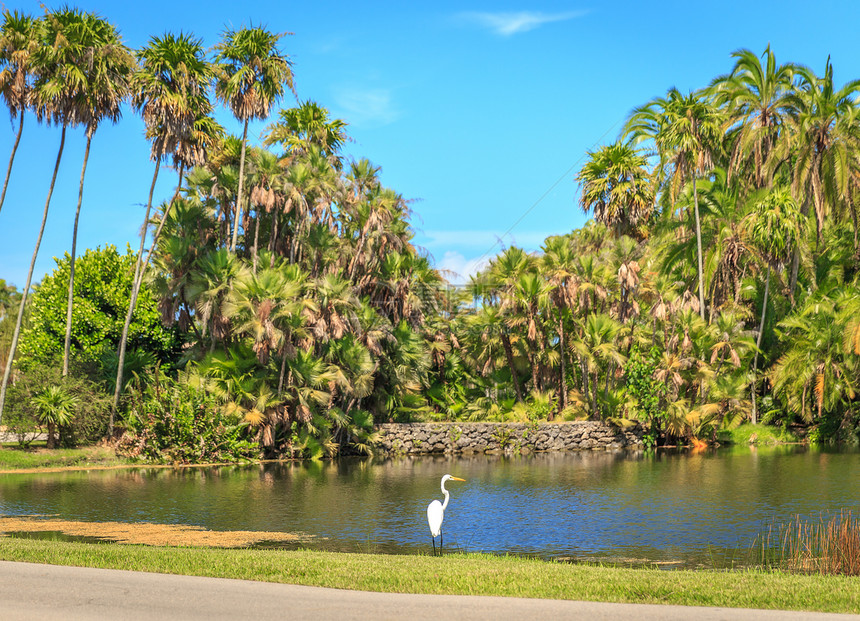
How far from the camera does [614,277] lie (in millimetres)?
37312

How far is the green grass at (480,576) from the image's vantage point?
848 cm

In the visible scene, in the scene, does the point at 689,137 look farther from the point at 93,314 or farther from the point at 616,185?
the point at 93,314

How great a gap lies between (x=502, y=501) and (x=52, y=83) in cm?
2210

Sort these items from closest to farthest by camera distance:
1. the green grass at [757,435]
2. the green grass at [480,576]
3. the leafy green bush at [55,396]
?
the green grass at [480,576]
the leafy green bush at [55,396]
the green grass at [757,435]

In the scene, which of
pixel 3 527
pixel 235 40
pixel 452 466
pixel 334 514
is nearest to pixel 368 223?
pixel 235 40

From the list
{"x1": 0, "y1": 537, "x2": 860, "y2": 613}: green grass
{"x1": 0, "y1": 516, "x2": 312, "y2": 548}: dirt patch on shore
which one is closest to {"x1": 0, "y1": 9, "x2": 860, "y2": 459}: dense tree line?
{"x1": 0, "y1": 516, "x2": 312, "y2": 548}: dirt patch on shore

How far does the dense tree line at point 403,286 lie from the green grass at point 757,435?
2.32 ft

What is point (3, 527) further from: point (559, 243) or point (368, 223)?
point (559, 243)

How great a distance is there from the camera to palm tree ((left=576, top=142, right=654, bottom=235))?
1524 inches

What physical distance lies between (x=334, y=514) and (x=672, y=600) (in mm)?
10479

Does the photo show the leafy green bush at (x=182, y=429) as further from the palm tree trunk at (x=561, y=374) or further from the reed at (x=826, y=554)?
the reed at (x=826, y=554)

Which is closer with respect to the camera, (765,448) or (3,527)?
(3,527)

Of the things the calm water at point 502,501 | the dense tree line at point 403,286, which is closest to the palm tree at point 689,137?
the dense tree line at point 403,286

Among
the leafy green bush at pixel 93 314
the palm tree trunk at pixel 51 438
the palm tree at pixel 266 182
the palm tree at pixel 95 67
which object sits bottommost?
the palm tree trunk at pixel 51 438
